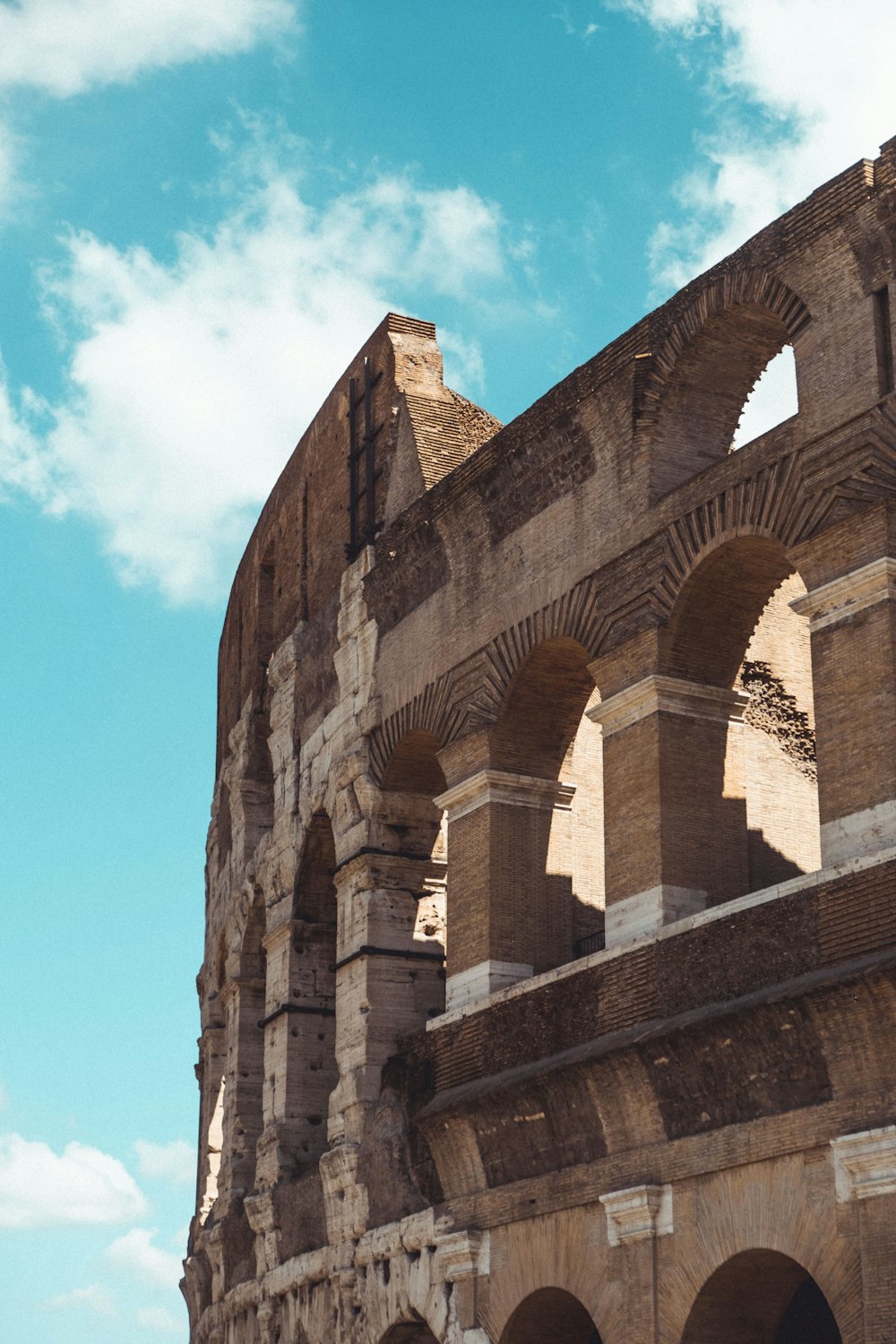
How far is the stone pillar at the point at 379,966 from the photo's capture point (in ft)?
45.6

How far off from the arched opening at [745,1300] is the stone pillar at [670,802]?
1.83 meters

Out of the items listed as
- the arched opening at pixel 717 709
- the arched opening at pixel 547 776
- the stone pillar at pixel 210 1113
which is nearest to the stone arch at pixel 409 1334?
the arched opening at pixel 547 776

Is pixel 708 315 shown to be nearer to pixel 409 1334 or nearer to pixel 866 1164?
pixel 866 1164

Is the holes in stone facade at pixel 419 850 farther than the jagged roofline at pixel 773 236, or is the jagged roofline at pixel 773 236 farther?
the holes in stone facade at pixel 419 850

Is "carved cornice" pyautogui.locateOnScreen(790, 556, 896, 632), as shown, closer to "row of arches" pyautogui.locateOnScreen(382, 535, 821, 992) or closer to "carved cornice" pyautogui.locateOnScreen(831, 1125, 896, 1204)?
"row of arches" pyautogui.locateOnScreen(382, 535, 821, 992)

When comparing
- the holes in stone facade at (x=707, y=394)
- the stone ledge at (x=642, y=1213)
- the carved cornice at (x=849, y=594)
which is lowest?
the stone ledge at (x=642, y=1213)

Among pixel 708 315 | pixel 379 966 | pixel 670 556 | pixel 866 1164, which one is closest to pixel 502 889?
pixel 379 966

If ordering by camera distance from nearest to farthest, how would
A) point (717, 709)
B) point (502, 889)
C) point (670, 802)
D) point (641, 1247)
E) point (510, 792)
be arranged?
point (641, 1247), point (670, 802), point (717, 709), point (502, 889), point (510, 792)

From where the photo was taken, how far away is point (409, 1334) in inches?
517

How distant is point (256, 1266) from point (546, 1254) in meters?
4.71

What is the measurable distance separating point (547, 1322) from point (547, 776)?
333 cm

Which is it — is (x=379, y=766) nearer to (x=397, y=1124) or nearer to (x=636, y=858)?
(x=397, y=1124)

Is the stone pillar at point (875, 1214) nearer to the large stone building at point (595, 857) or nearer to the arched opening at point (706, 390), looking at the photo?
the large stone building at point (595, 857)

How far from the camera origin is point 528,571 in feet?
42.9
